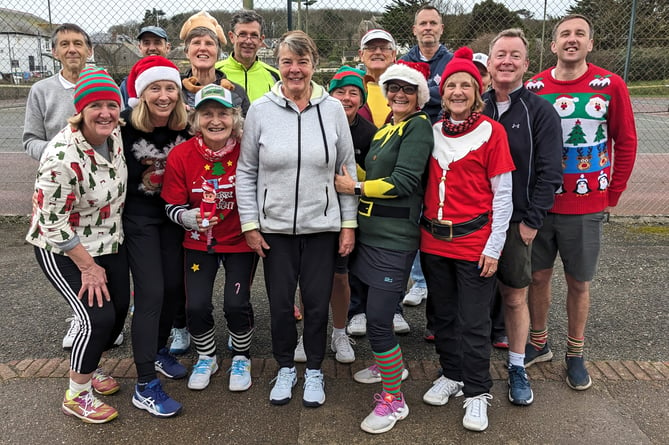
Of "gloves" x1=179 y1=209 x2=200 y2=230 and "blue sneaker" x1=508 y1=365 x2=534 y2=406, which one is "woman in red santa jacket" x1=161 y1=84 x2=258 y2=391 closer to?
"gloves" x1=179 y1=209 x2=200 y2=230

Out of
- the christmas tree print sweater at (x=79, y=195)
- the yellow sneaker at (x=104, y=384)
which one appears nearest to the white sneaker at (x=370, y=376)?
the yellow sneaker at (x=104, y=384)

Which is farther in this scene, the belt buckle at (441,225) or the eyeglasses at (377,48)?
the eyeglasses at (377,48)

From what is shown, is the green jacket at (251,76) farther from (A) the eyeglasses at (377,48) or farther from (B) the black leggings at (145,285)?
(B) the black leggings at (145,285)

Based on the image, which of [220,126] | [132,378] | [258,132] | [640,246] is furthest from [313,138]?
[640,246]

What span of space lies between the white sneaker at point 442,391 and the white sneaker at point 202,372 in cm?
139

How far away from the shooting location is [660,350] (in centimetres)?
374

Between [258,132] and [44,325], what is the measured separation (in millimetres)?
2602

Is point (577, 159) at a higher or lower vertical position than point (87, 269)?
higher

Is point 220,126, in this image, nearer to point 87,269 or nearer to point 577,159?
A: point 87,269

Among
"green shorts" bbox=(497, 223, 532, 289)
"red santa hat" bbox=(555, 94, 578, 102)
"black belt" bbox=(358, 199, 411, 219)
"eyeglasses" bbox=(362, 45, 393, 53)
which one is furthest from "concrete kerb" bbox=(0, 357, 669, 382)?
"eyeglasses" bbox=(362, 45, 393, 53)

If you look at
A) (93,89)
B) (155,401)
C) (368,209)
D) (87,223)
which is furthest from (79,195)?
(368,209)

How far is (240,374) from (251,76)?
7.35ft

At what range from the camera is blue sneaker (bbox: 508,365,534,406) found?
10.3 feet

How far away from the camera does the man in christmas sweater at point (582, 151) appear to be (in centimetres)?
317
